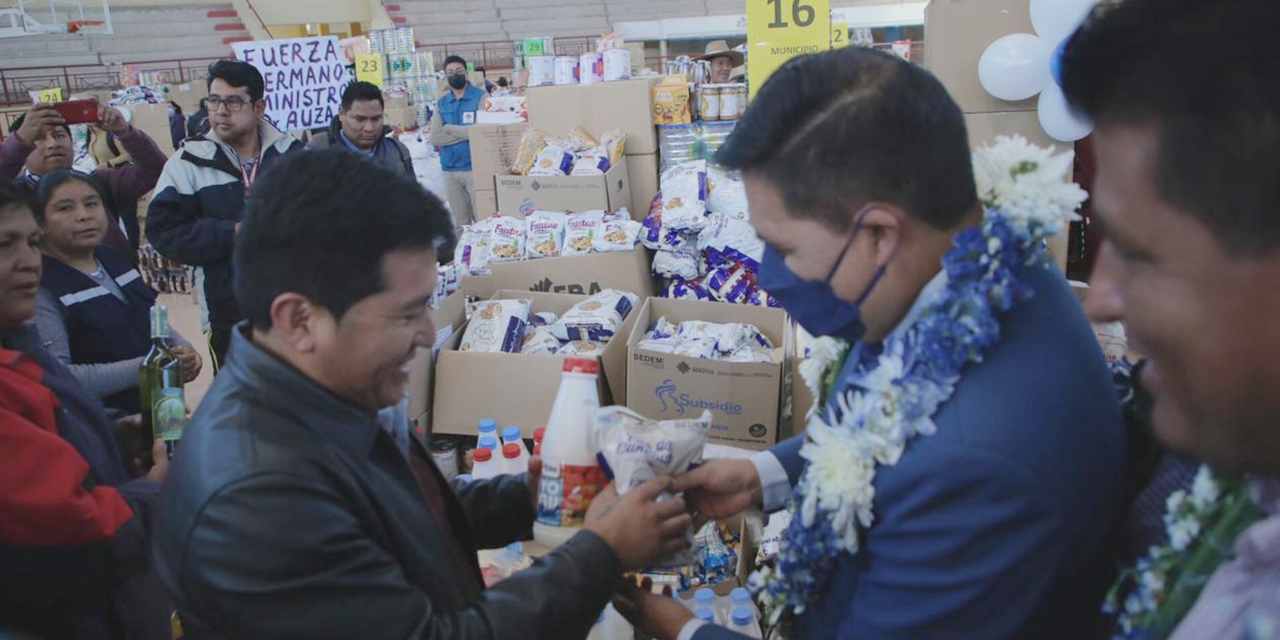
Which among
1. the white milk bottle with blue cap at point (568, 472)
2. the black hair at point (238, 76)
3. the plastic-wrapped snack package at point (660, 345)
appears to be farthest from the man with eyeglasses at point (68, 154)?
the white milk bottle with blue cap at point (568, 472)

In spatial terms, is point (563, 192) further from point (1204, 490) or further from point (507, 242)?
point (1204, 490)

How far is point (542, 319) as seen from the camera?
3543 mm

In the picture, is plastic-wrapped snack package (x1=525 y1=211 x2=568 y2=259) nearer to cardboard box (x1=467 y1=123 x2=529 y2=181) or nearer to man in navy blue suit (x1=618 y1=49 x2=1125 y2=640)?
cardboard box (x1=467 y1=123 x2=529 y2=181)

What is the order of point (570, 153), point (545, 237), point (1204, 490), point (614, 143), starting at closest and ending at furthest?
1. point (1204, 490)
2. point (545, 237)
3. point (570, 153)
4. point (614, 143)

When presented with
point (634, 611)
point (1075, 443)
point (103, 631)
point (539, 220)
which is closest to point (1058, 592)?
point (1075, 443)

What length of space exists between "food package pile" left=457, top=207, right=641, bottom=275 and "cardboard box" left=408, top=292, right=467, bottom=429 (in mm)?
411

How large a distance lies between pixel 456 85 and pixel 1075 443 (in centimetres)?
819

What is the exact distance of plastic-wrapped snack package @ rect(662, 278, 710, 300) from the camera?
3830 mm

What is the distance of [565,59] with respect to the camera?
491 centimetres

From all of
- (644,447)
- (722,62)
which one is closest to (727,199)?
(644,447)

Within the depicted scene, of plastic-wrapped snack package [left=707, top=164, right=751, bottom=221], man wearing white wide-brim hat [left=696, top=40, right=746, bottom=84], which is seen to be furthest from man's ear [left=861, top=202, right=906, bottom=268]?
man wearing white wide-brim hat [left=696, top=40, right=746, bottom=84]

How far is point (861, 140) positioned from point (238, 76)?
3684 mm

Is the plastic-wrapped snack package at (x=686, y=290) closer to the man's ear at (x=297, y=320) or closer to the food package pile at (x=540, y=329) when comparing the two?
the food package pile at (x=540, y=329)

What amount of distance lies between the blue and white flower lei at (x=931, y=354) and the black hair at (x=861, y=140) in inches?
2.9
